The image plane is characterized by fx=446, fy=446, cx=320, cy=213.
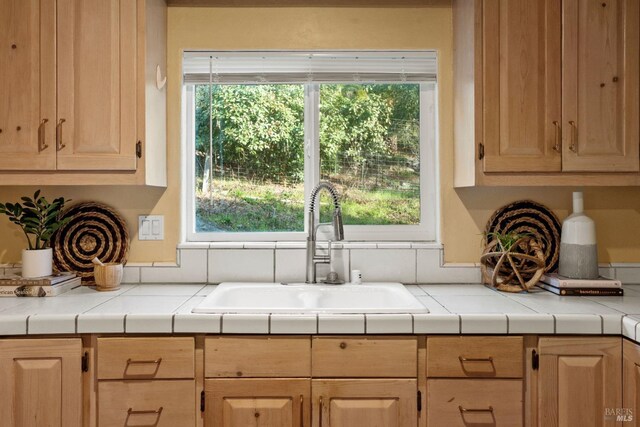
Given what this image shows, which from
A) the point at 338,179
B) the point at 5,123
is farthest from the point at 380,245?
the point at 5,123

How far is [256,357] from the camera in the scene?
1.44 m

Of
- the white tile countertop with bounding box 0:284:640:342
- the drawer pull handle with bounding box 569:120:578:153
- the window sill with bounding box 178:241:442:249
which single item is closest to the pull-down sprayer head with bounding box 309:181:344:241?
Result: the window sill with bounding box 178:241:442:249

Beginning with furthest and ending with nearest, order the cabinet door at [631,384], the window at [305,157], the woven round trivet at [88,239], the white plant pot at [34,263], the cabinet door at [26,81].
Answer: the window at [305,157] → the woven round trivet at [88,239] → the white plant pot at [34,263] → the cabinet door at [26,81] → the cabinet door at [631,384]

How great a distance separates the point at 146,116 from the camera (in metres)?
1.75

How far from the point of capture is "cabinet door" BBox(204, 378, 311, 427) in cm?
143

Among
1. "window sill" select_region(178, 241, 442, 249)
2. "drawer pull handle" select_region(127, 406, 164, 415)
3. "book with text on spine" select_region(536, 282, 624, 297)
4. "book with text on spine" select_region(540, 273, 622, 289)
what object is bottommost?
"drawer pull handle" select_region(127, 406, 164, 415)

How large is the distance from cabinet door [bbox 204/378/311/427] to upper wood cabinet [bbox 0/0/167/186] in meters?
0.92

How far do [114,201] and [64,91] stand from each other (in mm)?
530

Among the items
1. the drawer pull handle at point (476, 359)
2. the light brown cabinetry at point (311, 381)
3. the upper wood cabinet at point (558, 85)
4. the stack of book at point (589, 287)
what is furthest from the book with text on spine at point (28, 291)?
the stack of book at point (589, 287)

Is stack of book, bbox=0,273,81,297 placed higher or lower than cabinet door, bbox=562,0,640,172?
lower

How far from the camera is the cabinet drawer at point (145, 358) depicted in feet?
4.71

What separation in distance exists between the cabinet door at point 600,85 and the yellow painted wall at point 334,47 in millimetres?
329

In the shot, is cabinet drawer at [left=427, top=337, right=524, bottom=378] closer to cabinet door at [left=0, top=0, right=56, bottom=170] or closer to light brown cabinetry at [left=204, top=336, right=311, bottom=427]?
light brown cabinetry at [left=204, top=336, right=311, bottom=427]

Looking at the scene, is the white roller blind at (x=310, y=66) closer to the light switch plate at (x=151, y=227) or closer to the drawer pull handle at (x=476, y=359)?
the light switch plate at (x=151, y=227)
